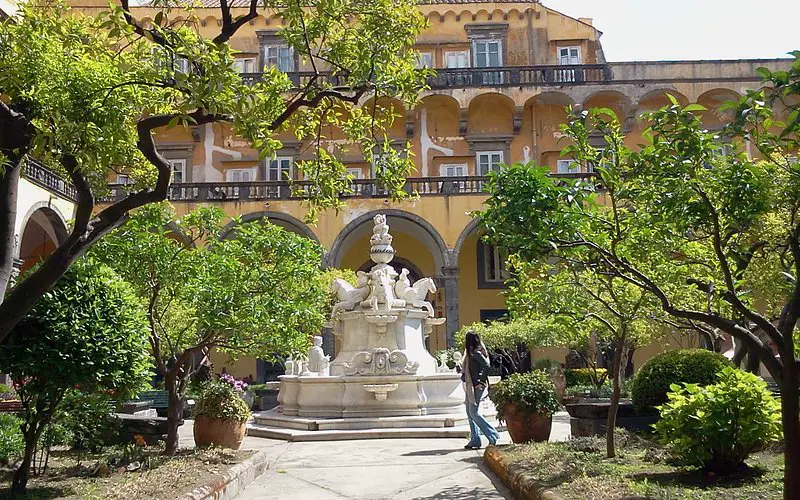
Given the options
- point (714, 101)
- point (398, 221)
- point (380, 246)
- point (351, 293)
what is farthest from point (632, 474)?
point (714, 101)

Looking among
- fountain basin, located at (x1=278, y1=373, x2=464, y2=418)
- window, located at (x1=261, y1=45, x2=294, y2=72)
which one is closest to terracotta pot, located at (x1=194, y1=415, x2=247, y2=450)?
fountain basin, located at (x1=278, y1=373, x2=464, y2=418)

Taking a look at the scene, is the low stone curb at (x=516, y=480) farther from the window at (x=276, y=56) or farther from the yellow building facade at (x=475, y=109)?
the window at (x=276, y=56)

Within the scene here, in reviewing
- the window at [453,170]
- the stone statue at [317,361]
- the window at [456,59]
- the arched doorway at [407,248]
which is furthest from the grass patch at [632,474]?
the window at [456,59]

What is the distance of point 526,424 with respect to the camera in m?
8.99

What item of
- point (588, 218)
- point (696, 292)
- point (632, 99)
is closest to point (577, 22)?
point (632, 99)

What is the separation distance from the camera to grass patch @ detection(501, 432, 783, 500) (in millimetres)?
5656

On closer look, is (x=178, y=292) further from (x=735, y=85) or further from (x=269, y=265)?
(x=735, y=85)

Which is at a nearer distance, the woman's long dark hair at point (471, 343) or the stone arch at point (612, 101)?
the woman's long dark hair at point (471, 343)

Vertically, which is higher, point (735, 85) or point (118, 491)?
point (735, 85)

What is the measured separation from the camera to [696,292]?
874 centimetres

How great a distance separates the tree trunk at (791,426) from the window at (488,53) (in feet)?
93.8

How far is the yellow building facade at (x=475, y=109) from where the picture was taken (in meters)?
28.9

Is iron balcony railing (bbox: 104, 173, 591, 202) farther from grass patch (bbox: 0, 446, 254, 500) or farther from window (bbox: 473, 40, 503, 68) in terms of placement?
grass patch (bbox: 0, 446, 254, 500)

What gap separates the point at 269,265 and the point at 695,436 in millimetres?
5096
